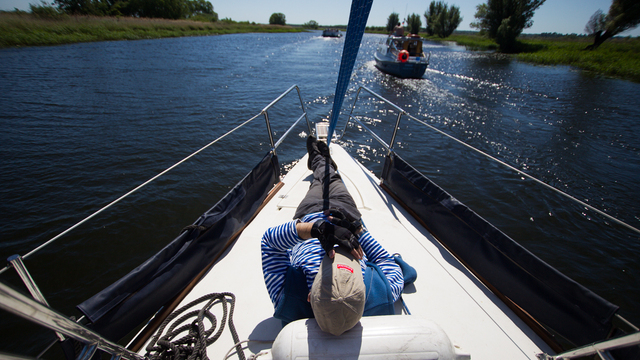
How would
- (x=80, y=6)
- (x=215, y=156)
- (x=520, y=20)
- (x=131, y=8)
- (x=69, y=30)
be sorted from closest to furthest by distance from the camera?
(x=215, y=156) < (x=69, y=30) < (x=520, y=20) < (x=80, y=6) < (x=131, y=8)

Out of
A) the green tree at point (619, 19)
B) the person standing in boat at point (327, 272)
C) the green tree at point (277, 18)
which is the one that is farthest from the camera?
the green tree at point (277, 18)

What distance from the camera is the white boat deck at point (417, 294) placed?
1530mm

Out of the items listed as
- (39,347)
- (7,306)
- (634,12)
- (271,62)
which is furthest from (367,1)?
(634,12)

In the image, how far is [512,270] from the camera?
172 cm

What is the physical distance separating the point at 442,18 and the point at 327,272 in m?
62.3

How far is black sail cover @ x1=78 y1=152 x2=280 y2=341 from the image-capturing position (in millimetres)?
1346

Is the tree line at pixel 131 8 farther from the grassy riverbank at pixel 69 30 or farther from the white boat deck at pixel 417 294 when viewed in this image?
the white boat deck at pixel 417 294

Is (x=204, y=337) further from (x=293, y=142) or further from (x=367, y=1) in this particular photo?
(x=293, y=142)

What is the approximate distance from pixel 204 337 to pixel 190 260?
22.2 inches

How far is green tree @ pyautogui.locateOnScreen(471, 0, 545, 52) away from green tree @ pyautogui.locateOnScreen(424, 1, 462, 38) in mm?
21403

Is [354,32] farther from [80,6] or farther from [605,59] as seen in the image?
[80,6]

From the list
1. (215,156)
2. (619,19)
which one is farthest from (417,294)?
(619,19)

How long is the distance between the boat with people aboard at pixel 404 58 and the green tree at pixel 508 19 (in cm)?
1873

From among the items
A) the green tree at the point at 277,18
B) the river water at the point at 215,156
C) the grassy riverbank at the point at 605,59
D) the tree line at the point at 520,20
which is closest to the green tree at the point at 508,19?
the tree line at the point at 520,20
